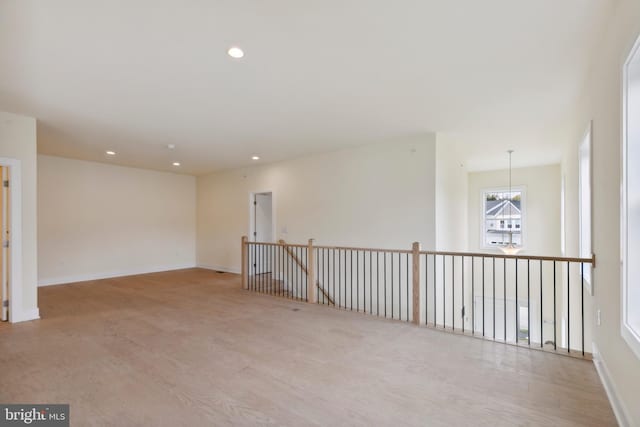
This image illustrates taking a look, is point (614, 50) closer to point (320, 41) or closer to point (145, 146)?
point (320, 41)

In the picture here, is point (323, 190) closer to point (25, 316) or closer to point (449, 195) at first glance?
point (449, 195)

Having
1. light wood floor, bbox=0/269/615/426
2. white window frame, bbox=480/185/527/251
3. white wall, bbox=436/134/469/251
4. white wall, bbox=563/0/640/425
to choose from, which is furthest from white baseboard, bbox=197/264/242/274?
white wall, bbox=563/0/640/425

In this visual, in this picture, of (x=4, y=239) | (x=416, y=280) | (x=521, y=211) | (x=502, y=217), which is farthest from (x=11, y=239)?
(x=521, y=211)

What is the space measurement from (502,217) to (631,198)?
698cm

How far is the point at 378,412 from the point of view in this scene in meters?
2.16

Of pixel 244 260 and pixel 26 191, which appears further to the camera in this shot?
pixel 244 260

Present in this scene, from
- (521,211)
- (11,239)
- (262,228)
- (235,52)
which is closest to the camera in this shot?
(235,52)

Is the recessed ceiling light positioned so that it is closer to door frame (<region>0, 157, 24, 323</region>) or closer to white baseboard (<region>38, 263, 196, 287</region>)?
door frame (<region>0, 157, 24, 323</region>)

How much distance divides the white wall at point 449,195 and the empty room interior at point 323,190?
0.08 m

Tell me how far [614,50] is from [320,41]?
2.02m

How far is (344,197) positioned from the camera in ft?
19.8

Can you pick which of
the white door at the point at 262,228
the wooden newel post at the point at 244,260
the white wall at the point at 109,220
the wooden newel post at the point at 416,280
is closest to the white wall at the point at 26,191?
the white wall at the point at 109,220

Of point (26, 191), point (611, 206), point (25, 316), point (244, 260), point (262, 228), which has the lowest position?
point (25, 316)

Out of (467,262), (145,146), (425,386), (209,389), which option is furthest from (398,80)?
(467,262)
